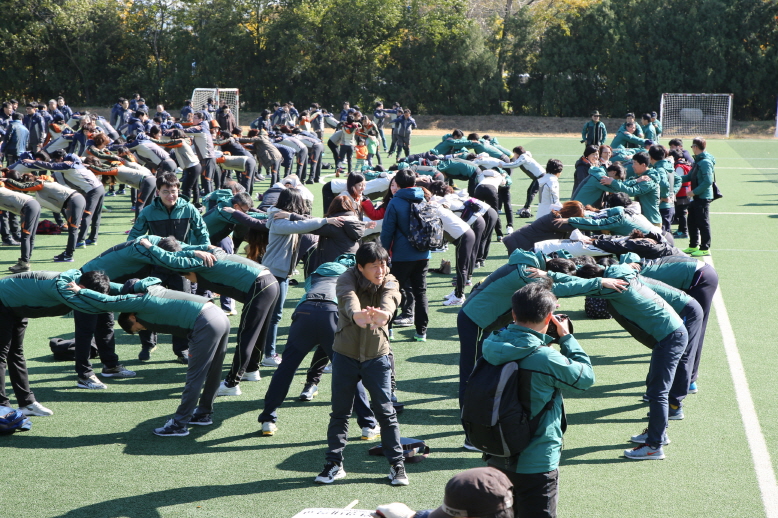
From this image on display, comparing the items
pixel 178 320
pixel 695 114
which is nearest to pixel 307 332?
pixel 178 320

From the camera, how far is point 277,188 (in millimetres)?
9672

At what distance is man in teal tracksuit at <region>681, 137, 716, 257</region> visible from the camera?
1342 centimetres

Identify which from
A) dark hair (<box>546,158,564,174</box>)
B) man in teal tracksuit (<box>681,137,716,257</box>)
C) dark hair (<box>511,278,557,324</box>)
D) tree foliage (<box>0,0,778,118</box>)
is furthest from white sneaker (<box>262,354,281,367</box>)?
tree foliage (<box>0,0,778,118</box>)

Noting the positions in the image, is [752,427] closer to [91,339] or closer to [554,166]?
[91,339]

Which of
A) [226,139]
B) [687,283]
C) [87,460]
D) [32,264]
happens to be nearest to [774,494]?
[687,283]

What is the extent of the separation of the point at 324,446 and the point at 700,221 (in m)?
9.72

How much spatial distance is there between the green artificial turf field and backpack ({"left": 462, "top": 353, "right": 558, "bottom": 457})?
139 centimetres

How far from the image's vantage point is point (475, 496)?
280 cm

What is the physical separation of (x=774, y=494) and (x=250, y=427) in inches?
157

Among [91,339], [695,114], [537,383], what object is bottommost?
[91,339]

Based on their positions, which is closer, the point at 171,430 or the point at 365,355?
the point at 365,355

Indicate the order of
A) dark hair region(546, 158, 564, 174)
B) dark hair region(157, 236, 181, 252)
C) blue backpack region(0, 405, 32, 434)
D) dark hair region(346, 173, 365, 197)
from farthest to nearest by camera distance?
dark hair region(546, 158, 564, 174) → dark hair region(346, 173, 365, 197) → dark hair region(157, 236, 181, 252) → blue backpack region(0, 405, 32, 434)

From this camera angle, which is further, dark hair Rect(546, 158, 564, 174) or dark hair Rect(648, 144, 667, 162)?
dark hair Rect(546, 158, 564, 174)

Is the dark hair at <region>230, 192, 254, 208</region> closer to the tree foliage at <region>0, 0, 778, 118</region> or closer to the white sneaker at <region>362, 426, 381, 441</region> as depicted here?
the white sneaker at <region>362, 426, 381, 441</region>
